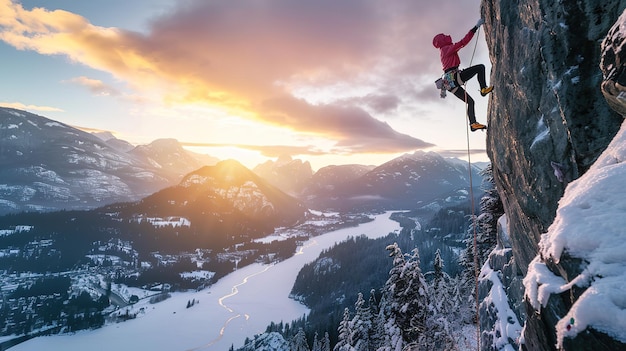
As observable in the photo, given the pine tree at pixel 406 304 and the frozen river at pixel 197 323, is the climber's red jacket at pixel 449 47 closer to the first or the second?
the pine tree at pixel 406 304

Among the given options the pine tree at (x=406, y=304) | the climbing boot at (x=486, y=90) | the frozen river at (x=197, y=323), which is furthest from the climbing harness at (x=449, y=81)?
the frozen river at (x=197, y=323)

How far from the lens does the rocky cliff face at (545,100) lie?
7832 mm

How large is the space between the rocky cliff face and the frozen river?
368ft

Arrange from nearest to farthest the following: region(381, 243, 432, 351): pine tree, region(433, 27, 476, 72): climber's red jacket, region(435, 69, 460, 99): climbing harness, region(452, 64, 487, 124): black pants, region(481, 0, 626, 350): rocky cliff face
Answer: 1. region(481, 0, 626, 350): rocky cliff face
2. region(433, 27, 476, 72): climber's red jacket
3. region(452, 64, 487, 124): black pants
4. region(435, 69, 460, 99): climbing harness
5. region(381, 243, 432, 351): pine tree

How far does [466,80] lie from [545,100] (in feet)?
11.2

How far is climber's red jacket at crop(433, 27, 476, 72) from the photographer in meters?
11.8

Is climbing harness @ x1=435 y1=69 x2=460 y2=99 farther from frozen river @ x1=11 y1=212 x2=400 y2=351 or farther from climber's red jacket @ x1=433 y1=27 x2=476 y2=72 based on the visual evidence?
frozen river @ x1=11 y1=212 x2=400 y2=351

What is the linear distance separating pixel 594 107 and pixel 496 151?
4951mm

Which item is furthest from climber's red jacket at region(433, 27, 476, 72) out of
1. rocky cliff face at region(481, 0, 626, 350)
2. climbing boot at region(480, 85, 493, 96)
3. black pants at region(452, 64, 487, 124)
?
climbing boot at region(480, 85, 493, 96)

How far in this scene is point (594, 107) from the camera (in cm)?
801

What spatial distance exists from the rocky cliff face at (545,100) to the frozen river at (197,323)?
368 feet

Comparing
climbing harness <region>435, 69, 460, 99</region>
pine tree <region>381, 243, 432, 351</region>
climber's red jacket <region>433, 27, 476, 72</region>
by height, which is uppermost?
climber's red jacket <region>433, 27, 476, 72</region>

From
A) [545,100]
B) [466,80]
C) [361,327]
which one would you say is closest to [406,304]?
[361,327]

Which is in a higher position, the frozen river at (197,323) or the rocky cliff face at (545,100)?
the rocky cliff face at (545,100)
